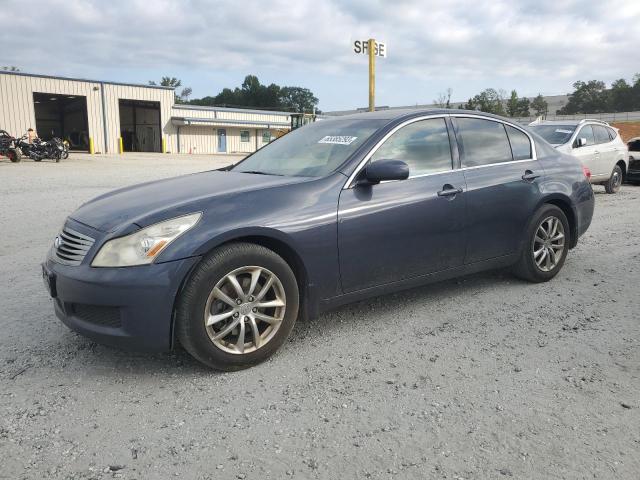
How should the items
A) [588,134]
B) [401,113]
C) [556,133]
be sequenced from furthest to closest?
[588,134] < [556,133] < [401,113]

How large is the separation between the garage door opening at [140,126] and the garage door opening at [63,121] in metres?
3.48

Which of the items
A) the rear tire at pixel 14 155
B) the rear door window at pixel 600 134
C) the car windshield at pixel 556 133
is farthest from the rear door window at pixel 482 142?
the rear tire at pixel 14 155

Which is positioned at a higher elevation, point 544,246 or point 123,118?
point 123,118

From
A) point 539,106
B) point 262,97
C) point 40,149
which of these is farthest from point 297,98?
point 40,149

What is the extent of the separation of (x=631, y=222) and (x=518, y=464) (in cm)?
747

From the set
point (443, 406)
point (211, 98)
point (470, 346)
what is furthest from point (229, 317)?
point (211, 98)

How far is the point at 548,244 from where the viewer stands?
16.4 ft

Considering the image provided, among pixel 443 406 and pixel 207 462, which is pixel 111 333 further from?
pixel 443 406

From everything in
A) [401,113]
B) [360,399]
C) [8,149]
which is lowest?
[360,399]

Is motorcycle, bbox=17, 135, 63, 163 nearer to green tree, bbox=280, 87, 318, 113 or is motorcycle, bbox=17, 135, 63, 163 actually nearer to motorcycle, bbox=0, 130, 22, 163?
motorcycle, bbox=0, 130, 22, 163

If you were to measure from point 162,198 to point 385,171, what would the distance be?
4.90ft

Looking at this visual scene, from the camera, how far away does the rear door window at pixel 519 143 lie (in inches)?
193

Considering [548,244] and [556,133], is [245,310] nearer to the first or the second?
[548,244]

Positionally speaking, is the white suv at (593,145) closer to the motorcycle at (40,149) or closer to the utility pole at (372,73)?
the utility pole at (372,73)
